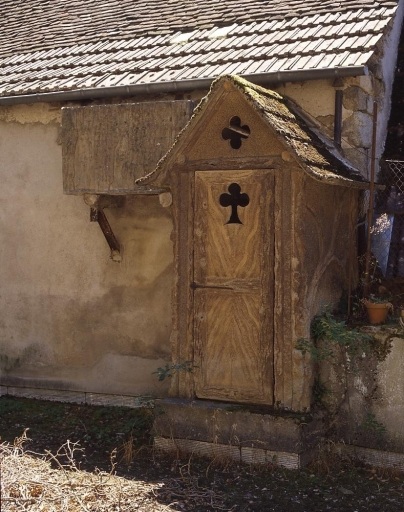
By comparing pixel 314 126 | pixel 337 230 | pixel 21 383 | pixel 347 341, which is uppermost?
pixel 314 126

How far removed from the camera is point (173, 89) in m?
7.23

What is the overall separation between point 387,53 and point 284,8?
4.05 feet

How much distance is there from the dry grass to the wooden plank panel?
254 centimetres

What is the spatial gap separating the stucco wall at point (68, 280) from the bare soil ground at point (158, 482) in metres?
1.00

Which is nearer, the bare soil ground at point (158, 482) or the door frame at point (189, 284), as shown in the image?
the bare soil ground at point (158, 482)

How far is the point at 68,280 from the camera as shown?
8.18 meters

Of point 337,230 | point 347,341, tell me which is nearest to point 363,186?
point 337,230

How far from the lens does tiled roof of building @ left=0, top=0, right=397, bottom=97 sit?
703 cm

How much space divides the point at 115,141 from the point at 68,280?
1817mm

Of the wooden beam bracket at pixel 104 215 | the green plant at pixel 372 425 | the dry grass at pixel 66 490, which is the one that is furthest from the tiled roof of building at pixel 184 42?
the dry grass at pixel 66 490

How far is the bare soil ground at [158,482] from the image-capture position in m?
5.30

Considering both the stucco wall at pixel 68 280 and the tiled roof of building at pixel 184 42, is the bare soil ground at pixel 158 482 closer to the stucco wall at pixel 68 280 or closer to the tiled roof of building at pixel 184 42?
the stucco wall at pixel 68 280

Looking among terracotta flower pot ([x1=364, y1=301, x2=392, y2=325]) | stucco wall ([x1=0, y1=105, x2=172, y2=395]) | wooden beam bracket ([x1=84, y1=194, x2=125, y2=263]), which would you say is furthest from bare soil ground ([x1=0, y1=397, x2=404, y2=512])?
wooden beam bracket ([x1=84, y1=194, x2=125, y2=263])

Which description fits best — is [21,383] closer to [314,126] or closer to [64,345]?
[64,345]
